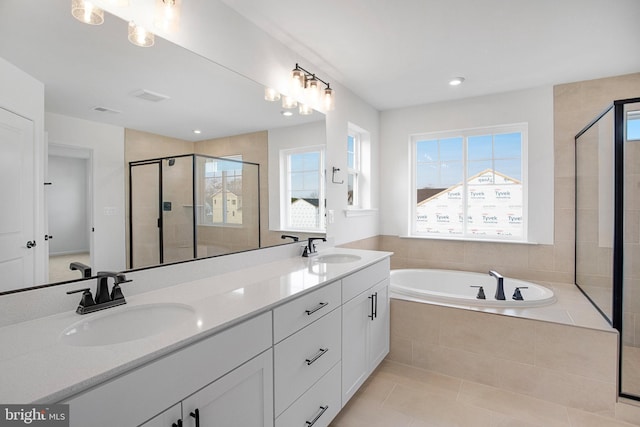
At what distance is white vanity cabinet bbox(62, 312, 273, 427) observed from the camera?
714mm

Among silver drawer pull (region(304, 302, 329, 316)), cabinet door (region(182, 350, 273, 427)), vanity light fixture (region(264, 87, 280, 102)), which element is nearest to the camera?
cabinet door (region(182, 350, 273, 427))

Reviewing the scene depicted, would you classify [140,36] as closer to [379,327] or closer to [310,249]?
[310,249]

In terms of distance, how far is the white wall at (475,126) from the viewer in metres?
2.98

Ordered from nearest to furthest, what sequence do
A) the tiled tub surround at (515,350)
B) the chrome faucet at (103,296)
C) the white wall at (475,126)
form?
1. the chrome faucet at (103,296)
2. the tiled tub surround at (515,350)
3. the white wall at (475,126)

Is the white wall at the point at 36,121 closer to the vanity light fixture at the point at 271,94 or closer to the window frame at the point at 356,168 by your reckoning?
the vanity light fixture at the point at 271,94

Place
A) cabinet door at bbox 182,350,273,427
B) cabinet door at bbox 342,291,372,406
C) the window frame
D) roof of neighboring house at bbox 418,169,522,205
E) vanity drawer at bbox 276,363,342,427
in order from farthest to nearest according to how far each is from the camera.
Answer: the window frame < roof of neighboring house at bbox 418,169,522,205 < cabinet door at bbox 342,291,372,406 < vanity drawer at bbox 276,363,342,427 < cabinet door at bbox 182,350,273,427

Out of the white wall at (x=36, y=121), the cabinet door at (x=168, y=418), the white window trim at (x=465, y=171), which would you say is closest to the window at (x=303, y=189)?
the white wall at (x=36, y=121)

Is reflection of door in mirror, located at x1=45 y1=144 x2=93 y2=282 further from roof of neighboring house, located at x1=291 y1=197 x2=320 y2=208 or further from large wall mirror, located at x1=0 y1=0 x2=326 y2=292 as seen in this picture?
roof of neighboring house, located at x1=291 y1=197 x2=320 y2=208

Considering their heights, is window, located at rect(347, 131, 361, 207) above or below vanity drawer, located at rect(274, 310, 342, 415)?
above

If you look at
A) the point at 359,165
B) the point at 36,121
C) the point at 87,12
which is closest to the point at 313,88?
the point at 359,165

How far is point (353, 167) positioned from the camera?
11.0ft

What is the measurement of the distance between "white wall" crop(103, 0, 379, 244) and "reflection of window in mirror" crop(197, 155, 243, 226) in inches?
22.5

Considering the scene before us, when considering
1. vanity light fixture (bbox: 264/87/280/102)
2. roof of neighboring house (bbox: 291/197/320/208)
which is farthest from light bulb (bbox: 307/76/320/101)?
roof of neighboring house (bbox: 291/197/320/208)

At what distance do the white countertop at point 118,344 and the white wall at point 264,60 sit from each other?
3.91 ft
